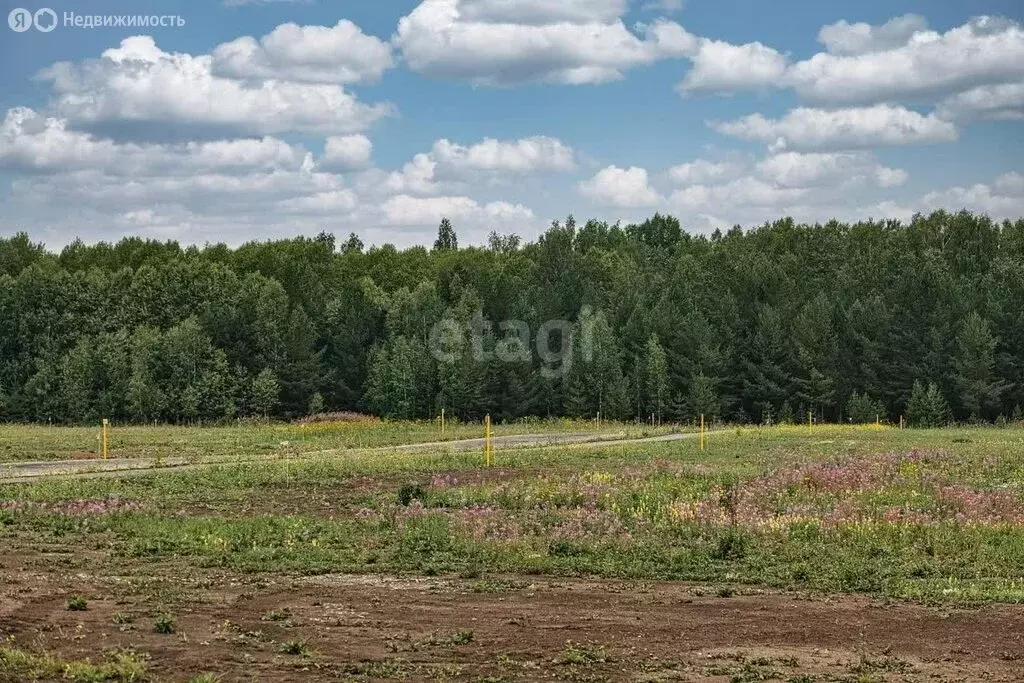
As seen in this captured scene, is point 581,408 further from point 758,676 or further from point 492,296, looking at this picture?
point 758,676

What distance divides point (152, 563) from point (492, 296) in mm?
76862

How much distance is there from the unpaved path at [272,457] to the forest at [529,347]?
2897 cm

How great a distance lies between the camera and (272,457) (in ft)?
141

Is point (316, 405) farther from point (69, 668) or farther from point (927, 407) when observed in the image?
point (69, 668)

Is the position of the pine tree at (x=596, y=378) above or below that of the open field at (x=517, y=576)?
above

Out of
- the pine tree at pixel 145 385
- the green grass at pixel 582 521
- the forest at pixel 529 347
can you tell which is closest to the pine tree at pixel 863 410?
the forest at pixel 529 347

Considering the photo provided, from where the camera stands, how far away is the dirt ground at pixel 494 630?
1395 cm

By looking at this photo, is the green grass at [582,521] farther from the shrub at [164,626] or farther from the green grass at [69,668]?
the green grass at [69,668]

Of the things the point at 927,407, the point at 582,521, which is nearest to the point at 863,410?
the point at 927,407

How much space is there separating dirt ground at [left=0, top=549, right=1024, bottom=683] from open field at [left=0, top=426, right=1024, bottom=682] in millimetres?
49

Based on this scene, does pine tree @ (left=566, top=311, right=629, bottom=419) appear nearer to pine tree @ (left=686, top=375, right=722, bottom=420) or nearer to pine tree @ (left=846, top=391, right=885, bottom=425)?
pine tree @ (left=686, top=375, right=722, bottom=420)

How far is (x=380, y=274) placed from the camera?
482 feet

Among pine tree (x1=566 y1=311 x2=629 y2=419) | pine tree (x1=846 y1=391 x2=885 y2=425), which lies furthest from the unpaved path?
pine tree (x1=846 y1=391 x2=885 y2=425)

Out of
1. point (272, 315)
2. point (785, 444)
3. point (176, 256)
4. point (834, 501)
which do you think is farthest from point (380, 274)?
point (834, 501)
